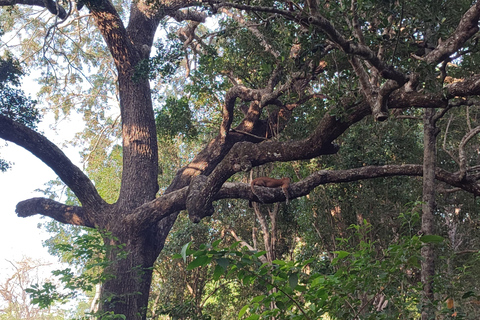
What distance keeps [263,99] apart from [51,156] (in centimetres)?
375

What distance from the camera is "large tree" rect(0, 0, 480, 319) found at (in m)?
4.20

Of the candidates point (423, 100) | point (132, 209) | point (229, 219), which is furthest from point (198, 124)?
point (423, 100)

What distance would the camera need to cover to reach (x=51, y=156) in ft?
22.9

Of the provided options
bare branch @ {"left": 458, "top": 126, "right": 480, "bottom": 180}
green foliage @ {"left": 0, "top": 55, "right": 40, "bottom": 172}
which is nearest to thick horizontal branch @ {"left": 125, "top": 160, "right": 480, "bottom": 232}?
bare branch @ {"left": 458, "top": 126, "right": 480, "bottom": 180}

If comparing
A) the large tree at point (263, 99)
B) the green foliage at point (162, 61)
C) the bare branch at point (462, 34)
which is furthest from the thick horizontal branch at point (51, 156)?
the bare branch at point (462, 34)

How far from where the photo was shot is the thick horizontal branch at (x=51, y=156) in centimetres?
669

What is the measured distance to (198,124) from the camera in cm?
945

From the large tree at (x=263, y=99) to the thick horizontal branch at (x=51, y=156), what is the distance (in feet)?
0.06

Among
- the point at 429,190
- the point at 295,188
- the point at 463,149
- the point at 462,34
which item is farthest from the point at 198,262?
the point at 295,188

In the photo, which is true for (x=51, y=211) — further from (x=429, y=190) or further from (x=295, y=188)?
(x=429, y=190)

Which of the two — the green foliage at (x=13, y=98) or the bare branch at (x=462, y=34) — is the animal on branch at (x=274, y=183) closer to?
the bare branch at (x=462, y=34)

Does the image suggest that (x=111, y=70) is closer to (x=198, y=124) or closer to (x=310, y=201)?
(x=198, y=124)

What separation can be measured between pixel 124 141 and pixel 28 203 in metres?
2.06

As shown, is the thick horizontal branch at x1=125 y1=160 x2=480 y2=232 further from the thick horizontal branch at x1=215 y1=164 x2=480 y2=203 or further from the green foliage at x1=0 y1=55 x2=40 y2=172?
the green foliage at x1=0 y1=55 x2=40 y2=172
